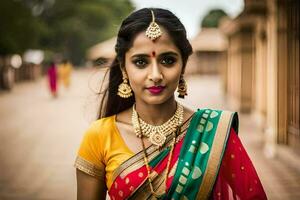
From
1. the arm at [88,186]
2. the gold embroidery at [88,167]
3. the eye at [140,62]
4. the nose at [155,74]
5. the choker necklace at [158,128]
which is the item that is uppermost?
the eye at [140,62]

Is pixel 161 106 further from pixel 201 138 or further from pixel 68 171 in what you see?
pixel 68 171

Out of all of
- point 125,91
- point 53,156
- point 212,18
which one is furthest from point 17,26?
point 212,18

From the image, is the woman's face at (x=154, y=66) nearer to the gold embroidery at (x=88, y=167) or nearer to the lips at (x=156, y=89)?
the lips at (x=156, y=89)

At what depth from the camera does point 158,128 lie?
2.20 meters

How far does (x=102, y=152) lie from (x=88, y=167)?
0.28 feet

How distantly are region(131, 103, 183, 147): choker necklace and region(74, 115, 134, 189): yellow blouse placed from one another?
90 mm

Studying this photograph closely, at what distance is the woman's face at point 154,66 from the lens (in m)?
2.04

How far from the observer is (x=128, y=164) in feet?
6.87

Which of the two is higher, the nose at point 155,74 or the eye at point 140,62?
the eye at point 140,62

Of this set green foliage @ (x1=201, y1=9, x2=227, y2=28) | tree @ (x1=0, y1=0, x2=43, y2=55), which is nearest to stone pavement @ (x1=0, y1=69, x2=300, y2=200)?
tree @ (x1=0, y1=0, x2=43, y2=55)

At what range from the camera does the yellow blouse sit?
2129 mm

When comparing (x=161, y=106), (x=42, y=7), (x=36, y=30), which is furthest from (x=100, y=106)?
(x=42, y=7)

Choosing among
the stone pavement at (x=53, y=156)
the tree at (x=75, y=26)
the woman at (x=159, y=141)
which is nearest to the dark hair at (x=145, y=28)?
the woman at (x=159, y=141)

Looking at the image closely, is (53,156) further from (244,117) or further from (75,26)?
(75,26)
